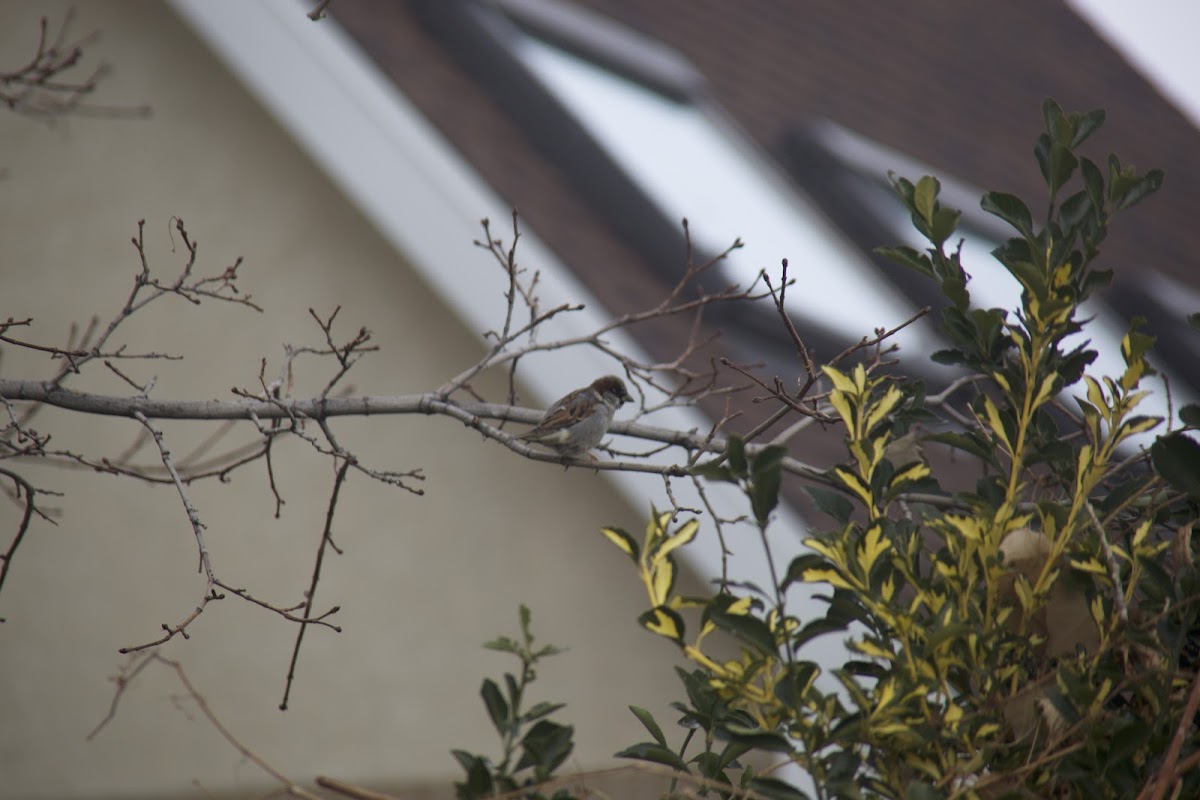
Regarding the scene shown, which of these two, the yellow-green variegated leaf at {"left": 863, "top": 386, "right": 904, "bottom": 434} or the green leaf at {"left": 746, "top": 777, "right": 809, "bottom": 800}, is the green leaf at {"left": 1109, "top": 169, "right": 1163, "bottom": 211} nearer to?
the yellow-green variegated leaf at {"left": 863, "top": 386, "right": 904, "bottom": 434}

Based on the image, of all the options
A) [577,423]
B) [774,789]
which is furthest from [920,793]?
[577,423]

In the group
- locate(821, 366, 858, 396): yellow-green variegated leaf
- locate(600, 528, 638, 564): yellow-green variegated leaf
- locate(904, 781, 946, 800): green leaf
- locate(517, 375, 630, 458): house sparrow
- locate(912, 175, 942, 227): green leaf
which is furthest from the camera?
locate(517, 375, 630, 458): house sparrow

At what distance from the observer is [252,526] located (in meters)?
4.39

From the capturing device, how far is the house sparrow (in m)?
3.10

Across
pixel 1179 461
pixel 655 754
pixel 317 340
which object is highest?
pixel 1179 461

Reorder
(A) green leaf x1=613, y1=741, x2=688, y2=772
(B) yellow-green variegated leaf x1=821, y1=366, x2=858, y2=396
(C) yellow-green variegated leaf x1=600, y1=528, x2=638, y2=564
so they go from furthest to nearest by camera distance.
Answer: (B) yellow-green variegated leaf x1=821, y1=366, x2=858, y2=396, (A) green leaf x1=613, y1=741, x2=688, y2=772, (C) yellow-green variegated leaf x1=600, y1=528, x2=638, y2=564

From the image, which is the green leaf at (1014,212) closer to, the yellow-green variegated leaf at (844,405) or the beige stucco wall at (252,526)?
the yellow-green variegated leaf at (844,405)

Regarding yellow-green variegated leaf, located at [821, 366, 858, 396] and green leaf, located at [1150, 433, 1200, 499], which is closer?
green leaf, located at [1150, 433, 1200, 499]

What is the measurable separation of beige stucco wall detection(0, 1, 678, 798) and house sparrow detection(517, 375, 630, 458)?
915mm

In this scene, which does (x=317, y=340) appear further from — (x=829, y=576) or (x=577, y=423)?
(x=829, y=576)

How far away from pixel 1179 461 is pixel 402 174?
3012 mm

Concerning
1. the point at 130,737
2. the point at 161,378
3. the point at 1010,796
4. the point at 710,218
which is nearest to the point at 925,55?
the point at 710,218

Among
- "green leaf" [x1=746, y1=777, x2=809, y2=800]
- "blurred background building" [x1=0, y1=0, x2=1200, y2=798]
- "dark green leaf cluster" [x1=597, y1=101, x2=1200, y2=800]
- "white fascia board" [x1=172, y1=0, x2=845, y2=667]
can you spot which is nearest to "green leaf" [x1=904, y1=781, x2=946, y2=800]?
"dark green leaf cluster" [x1=597, y1=101, x2=1200, y2=800]

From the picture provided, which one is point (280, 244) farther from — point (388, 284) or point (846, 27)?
point (846, 27)
